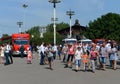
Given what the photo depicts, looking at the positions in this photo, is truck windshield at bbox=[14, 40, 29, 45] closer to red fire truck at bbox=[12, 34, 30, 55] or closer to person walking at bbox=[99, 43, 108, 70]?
red fire truck at bbox=[12, 34, 30, 55]

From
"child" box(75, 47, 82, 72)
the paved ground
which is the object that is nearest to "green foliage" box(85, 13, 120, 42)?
"child" box(75, 47, 82, 72)

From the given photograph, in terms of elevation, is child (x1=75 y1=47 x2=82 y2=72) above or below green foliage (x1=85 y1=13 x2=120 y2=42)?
below

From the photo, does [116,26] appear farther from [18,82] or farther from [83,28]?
[18,82]

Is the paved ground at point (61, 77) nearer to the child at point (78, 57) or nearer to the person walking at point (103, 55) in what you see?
the child at point (78, 57)

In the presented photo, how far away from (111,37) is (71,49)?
88.0m

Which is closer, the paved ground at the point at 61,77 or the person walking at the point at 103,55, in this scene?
the paved ground at the point at 61,77

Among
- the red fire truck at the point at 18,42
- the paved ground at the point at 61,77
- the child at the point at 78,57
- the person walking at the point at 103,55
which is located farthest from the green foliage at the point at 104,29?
the paved ground at the point at 61,77

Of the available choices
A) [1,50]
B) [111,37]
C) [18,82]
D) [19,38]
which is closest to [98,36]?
[111,37]

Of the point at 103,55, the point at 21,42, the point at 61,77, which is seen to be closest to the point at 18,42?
the point at 21,42

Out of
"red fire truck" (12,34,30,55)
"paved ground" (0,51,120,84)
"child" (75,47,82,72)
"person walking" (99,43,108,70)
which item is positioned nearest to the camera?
"paved ground" (0,51,120,84)

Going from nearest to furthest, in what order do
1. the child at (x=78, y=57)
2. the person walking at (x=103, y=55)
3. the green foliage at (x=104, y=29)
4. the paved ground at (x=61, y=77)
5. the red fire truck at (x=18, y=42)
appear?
the paved ground at (x=61, y=77)
the child at (x=78, y=57)
the person walking at (x=103, y=55)
the red fire truck at (x=18, y=42)
the green foliage at (x=104, y=29)

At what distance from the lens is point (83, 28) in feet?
448

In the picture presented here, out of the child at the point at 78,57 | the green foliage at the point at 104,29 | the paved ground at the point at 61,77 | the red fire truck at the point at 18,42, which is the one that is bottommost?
the paved ground at the point at 61,77

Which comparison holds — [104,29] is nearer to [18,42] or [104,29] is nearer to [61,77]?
[18,42]
